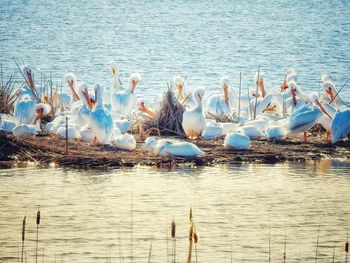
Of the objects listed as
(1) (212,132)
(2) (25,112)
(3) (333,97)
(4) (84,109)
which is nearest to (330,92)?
(3) (333,97)

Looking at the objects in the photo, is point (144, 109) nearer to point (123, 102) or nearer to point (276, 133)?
point (123, 102)

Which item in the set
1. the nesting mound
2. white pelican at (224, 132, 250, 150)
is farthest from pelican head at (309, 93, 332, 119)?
white pelican at (224, 132, 250, 150)

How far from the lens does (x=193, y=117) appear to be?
13.3 meters

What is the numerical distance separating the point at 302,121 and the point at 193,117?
1.28 m

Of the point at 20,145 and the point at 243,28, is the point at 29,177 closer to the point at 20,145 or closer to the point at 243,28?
the point at 20,145

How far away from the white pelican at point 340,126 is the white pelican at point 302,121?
274mm

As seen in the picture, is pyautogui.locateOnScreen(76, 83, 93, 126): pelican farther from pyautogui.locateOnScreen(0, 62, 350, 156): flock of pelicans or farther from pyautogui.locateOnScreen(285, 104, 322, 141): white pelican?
pyautogui.locateOnScreen(285, 104, 322, 141): white pelican

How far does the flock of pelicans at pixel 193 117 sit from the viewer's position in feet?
41.4

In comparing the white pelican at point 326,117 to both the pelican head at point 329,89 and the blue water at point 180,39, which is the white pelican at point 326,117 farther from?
the blue water at point 180,39

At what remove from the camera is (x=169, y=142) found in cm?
1198

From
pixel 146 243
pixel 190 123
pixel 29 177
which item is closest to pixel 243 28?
pixel 190 123

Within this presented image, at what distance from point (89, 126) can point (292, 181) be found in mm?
3025

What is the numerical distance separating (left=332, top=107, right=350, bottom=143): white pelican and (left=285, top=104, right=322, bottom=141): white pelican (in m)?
0.27

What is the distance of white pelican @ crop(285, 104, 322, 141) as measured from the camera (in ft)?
43.7
